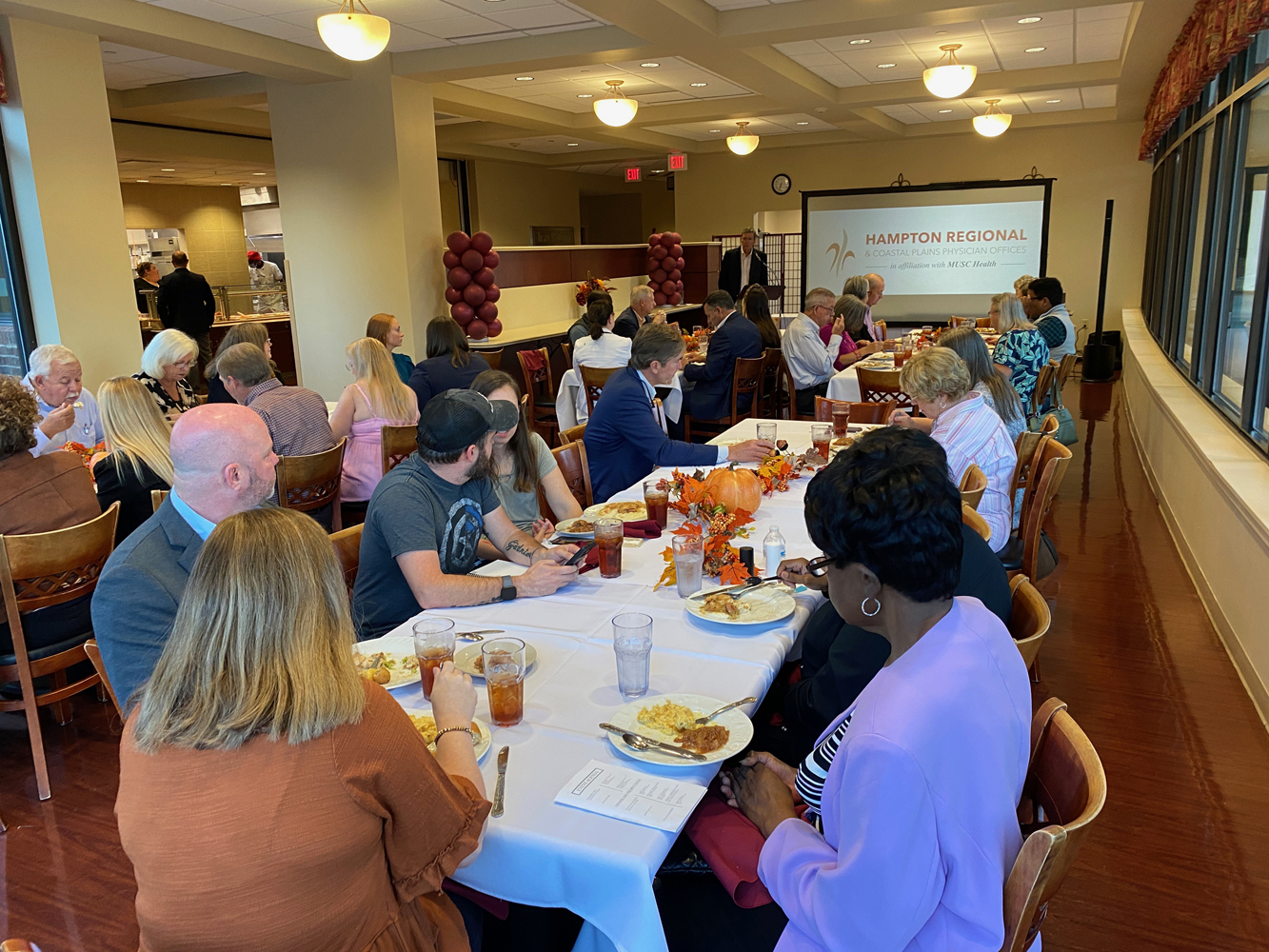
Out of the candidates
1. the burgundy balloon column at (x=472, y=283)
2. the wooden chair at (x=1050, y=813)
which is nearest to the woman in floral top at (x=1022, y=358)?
the burgundy balloon column at (x=472, y=283)

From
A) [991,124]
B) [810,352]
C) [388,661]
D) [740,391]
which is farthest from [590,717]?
[991,124]

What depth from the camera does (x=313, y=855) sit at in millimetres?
1160

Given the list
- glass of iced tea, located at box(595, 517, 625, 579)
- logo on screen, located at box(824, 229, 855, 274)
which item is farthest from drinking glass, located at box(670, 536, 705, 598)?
logo on screen, located at box(824, 229, 855, 274)

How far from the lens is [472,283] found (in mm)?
7793

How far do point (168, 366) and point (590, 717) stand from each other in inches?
145

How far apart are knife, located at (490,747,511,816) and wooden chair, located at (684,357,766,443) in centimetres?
504

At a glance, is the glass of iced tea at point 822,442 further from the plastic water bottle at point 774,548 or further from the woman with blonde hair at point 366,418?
the woman with blonde hair at point 366,418

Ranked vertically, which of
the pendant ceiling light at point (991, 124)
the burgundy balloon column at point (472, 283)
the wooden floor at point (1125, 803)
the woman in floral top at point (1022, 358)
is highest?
the pendant ceiling light at point (991, 124)

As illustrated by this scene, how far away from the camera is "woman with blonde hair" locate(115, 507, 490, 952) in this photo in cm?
115

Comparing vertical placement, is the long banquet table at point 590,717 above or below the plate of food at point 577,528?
below

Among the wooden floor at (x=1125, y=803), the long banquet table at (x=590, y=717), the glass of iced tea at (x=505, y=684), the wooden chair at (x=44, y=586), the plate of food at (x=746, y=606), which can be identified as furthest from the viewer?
the wooden chair at (x=44, y=586)

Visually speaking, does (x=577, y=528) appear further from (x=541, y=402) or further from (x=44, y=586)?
(x=541, y=402)

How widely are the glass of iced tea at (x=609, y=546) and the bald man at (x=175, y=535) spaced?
32.6 inches

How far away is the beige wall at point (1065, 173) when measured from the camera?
1230 centimetres
